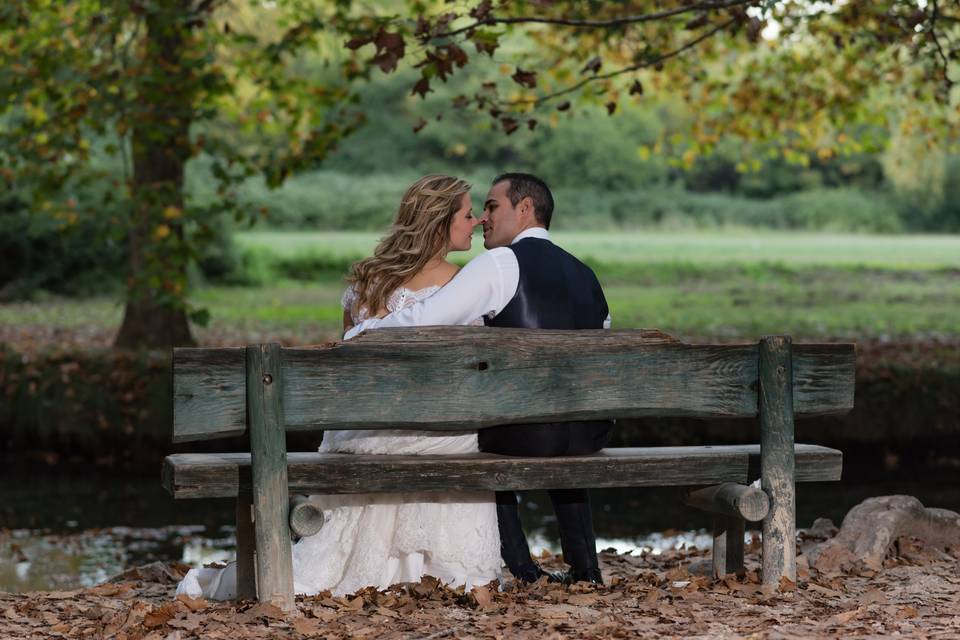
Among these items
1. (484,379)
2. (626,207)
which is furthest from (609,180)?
(484,379)

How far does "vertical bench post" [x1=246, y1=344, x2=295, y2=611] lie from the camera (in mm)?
4902

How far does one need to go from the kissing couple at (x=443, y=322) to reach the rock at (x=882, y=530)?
1510mm

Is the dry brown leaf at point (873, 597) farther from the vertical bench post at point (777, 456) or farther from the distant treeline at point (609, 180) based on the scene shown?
Answer: the distant treeline at point (609, 180)

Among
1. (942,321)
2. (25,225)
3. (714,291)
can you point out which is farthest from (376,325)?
(714,291)

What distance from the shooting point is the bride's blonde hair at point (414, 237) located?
5625 mm

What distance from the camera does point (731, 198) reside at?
52469 mm

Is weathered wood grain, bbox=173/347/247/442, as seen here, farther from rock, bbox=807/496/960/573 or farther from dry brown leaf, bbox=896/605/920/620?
rock, bbox=807/496/960/573

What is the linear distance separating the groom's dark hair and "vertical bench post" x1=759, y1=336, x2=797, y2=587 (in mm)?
1058

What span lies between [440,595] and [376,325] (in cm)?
111

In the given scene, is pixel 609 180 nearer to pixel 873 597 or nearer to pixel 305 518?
pixel 873 597

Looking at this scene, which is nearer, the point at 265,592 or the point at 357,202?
the point at 265,592

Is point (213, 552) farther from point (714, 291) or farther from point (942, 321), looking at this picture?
point (714, 291)

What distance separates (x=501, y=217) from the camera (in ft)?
18.9

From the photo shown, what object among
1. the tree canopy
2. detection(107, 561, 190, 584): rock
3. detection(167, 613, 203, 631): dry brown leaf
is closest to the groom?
detection(167, 613, 203, 631): dry brown leaf
